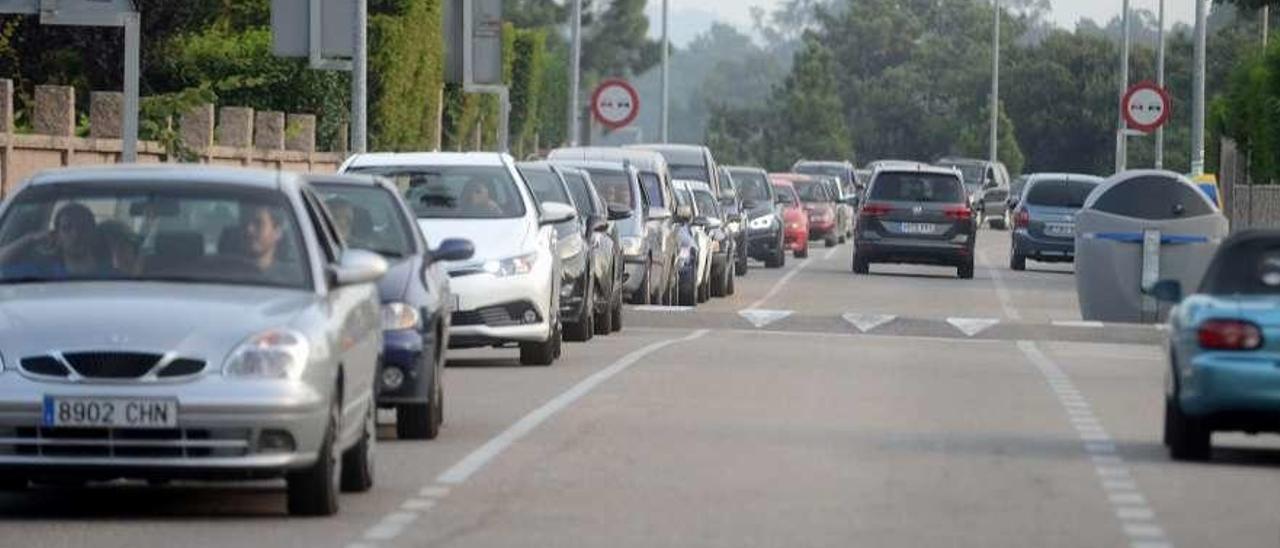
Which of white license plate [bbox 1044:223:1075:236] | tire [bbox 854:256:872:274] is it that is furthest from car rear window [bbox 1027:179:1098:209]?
tire [bbox 854:256:872:274]

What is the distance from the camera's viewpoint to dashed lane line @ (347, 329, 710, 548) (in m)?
14.4

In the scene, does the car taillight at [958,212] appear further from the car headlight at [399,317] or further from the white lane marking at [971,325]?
the car headlight at [399,317]

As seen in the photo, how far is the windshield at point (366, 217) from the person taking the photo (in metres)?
20.0

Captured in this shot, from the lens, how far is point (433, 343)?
19047mm

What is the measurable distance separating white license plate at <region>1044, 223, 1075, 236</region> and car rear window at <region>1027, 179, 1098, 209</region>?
0.34 m

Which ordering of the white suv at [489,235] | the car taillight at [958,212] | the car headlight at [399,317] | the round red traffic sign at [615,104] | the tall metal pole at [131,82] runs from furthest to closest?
the car taillight at [958,212] → the round red traffic sign at [615,104] → the white suv at [489,235] → the tall metal pole at [131,82] → the car headlight at [399,317]

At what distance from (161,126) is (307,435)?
31583 millimetres

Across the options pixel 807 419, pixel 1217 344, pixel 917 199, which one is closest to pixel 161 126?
pixel 917 199

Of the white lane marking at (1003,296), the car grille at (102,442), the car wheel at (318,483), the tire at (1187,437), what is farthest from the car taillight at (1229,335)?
the white lane marking at (1003,296)

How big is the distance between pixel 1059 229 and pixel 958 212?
479 centimetres

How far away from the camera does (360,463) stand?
15969 mm

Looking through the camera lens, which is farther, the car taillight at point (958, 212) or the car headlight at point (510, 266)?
the car taillight at point (958, 212)

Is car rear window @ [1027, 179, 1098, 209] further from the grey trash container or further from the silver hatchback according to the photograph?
the silver hatchback

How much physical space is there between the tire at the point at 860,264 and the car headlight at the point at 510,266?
3045cm
